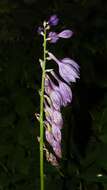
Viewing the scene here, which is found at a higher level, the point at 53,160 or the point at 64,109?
the point at 64,109

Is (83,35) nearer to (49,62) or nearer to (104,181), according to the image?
(49,62)

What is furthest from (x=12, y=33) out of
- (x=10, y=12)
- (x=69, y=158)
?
(x=69, y=158)

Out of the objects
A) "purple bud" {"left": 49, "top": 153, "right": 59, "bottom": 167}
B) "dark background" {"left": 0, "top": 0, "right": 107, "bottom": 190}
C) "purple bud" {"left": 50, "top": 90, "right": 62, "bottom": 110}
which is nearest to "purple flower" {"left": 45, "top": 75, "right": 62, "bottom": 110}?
"purple bud" {"left": 50, "top": 90, "right": 62, "bottom": 110}

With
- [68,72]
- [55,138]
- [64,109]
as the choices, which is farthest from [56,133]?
[64,109]

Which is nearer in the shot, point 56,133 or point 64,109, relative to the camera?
point 56,133

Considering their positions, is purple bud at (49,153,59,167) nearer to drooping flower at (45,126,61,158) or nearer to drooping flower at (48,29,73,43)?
drooping flower at (45,126,61,158)

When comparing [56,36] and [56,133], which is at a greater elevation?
[56,36]

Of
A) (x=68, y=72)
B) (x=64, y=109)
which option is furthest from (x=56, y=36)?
(x=64, y=109)

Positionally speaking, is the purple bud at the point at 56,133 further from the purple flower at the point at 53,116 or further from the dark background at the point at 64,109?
the dark background at the point at 64,109

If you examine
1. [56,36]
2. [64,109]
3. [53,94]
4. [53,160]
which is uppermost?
[64,109]

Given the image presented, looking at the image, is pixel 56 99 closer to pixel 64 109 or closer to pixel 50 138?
pixel 50 138
